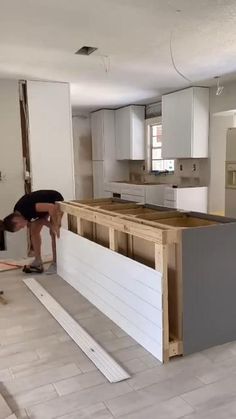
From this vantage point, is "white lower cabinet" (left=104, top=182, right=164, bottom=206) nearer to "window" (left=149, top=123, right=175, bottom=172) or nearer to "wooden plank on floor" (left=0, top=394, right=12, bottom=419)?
"window" (left=149, top=123, right=175, bottom=172)

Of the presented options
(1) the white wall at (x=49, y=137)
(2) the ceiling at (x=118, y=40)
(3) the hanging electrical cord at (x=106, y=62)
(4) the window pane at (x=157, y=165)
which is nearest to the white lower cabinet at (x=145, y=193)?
(4) the window pane at (x=157, y=165)

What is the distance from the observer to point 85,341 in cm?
258

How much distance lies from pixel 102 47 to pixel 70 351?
2.69 metres

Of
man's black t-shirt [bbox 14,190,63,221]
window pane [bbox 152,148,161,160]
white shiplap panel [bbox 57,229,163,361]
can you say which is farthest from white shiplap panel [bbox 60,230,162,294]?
window pane [bbox 152,148,161,160]

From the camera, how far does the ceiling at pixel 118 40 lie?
2.55 meters

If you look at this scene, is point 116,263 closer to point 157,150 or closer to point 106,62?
point 106,62

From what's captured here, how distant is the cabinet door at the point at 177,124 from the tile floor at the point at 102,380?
3.47 metres

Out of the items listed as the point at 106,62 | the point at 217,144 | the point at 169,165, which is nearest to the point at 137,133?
the point at 169,165

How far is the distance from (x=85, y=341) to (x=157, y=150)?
16.8ft

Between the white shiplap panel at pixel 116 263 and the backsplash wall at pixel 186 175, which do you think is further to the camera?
the backsplash wall at pixel 186 175

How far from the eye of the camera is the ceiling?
255 centimetres

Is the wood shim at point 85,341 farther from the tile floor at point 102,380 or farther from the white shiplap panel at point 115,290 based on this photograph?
the white shiplap panel at point 115,290

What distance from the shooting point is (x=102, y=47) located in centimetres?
342

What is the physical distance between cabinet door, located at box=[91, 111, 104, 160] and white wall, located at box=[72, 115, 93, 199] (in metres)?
0.24
